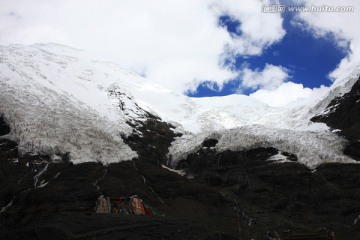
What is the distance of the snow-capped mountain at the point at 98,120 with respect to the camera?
12075 centimetres

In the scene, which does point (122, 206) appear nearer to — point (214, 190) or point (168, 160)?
point (214, 190)

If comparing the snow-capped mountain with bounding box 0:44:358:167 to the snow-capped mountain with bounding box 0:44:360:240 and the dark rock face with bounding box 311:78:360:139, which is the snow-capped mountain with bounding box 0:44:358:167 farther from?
the dark rock face with bounding box 311:78:360:139

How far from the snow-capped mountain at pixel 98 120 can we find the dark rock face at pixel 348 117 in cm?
276

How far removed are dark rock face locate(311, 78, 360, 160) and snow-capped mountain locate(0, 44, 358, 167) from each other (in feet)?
9.06

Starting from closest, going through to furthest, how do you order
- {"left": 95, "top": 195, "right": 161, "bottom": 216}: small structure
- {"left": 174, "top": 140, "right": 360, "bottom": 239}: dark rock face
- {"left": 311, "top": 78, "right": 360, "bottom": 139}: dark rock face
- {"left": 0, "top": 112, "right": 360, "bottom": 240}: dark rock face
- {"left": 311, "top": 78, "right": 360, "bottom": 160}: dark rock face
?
{"left": 95, "top": 195, "right": 161, "bottom": 216}: small structure < {"left": 0, "top": 112, "right": 360, "bottom": 240}: dark rock face < {"left": 174, "top": 140, "right": 360, "bottom": 239}: dark rock face < {"left": 311, "top": 78, "right": 360, "bottom": 160}: dark rock face < {"left": 311, "top": 78, "right": 360, "bottom": 139}: dark rock face

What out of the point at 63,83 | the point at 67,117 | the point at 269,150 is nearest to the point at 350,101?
the point at 269,150

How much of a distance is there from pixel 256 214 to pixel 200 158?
123 ft

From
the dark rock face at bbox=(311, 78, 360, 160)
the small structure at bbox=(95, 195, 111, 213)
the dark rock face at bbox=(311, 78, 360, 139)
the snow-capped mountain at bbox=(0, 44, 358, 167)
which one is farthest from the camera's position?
the dark rock face at bbox=(311, 78, 360, 139)

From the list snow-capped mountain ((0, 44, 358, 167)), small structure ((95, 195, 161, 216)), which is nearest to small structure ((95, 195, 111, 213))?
small structure ((95, 195, 161, 216))

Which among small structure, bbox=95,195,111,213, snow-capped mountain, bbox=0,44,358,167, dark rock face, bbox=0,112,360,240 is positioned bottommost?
small structure, bbox=95,195,111,213

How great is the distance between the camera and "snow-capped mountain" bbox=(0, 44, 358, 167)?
120750 millimetres

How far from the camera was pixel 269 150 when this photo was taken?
12900 centimetres

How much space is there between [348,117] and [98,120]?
235 ft

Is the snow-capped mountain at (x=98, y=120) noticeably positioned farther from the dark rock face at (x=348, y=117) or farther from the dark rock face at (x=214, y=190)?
the dark rock face at (x=214, y=190)
